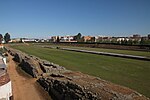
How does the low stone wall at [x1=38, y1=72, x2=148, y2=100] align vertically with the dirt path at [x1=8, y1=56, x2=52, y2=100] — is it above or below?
above

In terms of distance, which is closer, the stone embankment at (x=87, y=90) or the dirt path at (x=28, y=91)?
the stone embankment at (x=87, y=90)

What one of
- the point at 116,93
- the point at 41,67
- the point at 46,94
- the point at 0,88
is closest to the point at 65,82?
the point at 46,94

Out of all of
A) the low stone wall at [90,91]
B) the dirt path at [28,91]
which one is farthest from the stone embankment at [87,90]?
the dirt path at [28,91]

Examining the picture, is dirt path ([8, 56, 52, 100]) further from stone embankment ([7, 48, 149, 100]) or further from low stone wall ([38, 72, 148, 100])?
low stone wall ([38, 72, 148, 100])

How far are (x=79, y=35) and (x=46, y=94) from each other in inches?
6363

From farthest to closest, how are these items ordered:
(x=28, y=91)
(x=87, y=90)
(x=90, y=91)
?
(x=28, y=91), (x=87, y=90), (x=90, y=91)

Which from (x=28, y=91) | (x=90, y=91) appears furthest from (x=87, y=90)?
(x=28, y=91)

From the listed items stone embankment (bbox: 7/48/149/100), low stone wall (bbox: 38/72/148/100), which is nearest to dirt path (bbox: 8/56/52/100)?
stone embankment (bbox: 7/48/149/100)

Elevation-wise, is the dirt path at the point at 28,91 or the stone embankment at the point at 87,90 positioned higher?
the stone embankment at the point at 87,90

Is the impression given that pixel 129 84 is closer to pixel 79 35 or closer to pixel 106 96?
pixel 106 96

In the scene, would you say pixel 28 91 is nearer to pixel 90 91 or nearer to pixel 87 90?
pixel 87 90

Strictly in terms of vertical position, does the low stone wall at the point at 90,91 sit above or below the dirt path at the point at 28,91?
above

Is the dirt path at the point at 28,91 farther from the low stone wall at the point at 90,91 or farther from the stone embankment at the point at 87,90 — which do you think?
the low stone wall at the point at 90,91

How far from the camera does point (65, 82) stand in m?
15.1
